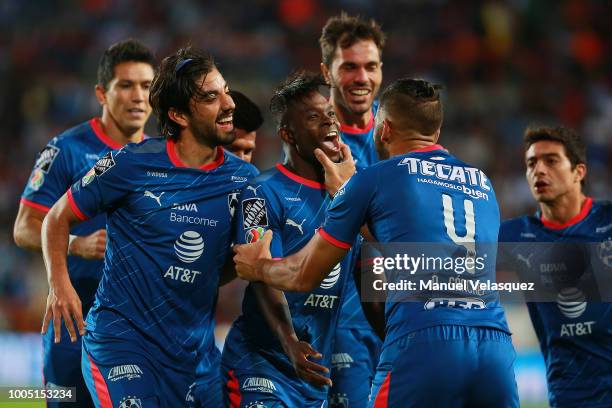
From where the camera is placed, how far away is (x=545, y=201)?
6961mm

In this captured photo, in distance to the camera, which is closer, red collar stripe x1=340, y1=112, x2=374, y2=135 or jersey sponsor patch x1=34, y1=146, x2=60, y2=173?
jersey sponsor patch x1=34, y1=146, x2=60, y2=173

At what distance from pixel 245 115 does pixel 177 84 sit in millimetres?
1096

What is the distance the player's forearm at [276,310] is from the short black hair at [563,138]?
9.17 ft

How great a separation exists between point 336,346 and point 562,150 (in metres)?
2.37

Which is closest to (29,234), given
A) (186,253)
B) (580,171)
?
(186,253)

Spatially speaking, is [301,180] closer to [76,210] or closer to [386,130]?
[386,130]

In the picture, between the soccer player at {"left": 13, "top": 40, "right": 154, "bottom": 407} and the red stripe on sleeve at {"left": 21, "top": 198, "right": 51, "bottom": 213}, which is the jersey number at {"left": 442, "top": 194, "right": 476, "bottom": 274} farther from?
the red stripe on sleeve at {"left": 21, "top": 198, "right": 51, "bottom": 213}

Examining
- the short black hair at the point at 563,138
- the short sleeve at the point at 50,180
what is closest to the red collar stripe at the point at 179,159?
the short sleeve at the point at 50,180

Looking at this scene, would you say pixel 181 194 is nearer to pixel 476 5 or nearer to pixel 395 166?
pixel 395 166

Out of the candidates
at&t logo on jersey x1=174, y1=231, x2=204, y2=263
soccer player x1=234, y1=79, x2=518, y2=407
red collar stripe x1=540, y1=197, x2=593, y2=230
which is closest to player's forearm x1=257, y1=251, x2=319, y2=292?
soccer player x1=234, y1=79, x2=518, y2=407

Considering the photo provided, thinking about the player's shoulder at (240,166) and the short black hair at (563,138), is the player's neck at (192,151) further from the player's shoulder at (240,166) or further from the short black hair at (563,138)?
the short black hair at (563,138)

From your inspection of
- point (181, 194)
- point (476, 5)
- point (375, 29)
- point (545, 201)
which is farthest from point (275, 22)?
point (181, 194)

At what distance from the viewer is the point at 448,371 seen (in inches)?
174

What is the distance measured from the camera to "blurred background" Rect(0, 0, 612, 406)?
53.1 ft
